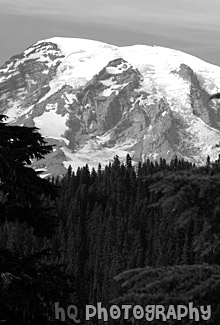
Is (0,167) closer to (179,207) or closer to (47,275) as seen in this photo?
(47,275)

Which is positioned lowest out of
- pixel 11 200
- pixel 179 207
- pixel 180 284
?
pixel 11 200

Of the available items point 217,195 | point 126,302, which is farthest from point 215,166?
point 126,302

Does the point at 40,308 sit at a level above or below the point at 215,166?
below

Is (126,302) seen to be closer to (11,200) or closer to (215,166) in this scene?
(215,166)

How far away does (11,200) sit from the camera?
18266 millimetres

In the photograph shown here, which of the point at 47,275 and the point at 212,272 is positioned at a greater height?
the point at 212,272

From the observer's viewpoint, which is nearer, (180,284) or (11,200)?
(180,284)

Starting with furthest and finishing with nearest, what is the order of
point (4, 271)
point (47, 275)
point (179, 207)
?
1. point (47, 275)
2. point (4, 271)
3. point (179, 207)

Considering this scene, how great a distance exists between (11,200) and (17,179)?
0.97 m

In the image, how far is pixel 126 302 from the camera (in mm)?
13141

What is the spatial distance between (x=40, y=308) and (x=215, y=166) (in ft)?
17.9

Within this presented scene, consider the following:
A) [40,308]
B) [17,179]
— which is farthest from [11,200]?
[40,308]

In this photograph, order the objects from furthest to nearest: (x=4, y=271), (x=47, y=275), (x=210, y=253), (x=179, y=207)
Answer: (x=47, y=275), (x=4, y=271), (x=210, y=253), (x=179, y=207)

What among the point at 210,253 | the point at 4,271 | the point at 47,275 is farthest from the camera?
the point at 47,275
